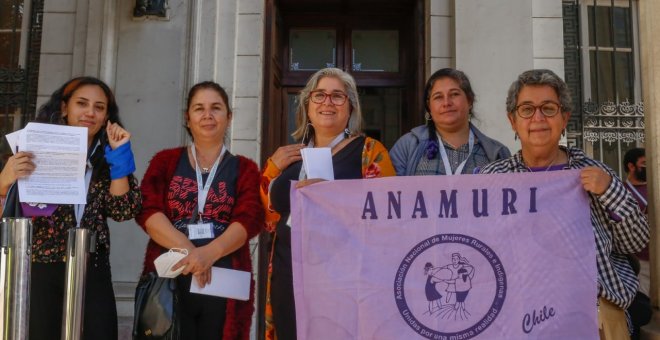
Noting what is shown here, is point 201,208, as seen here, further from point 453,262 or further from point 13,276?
point 453,262

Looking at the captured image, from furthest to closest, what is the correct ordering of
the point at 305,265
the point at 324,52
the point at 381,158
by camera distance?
the point at 324,52
the point at 381,158
the point at 305,265

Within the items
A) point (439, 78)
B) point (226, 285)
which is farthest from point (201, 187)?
point (439, 78)

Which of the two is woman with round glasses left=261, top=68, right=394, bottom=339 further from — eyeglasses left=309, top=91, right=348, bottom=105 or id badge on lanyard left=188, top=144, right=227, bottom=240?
id badge on lanyard left=188, top=144, right=227, bottom=240

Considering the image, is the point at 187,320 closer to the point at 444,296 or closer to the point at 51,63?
the point at 444,296

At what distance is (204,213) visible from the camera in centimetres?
350

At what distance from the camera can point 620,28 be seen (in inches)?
287

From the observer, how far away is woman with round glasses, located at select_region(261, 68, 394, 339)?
3.34 meters

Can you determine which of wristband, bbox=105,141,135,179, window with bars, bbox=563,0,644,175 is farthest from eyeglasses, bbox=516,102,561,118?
window with bars, bbox=563,0,644,175

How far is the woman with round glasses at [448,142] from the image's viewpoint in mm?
3555

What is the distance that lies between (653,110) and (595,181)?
943mm

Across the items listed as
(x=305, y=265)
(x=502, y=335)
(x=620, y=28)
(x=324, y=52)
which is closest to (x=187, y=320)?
(x=305, y=265)

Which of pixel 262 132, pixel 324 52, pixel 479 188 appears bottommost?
pixel 479 188

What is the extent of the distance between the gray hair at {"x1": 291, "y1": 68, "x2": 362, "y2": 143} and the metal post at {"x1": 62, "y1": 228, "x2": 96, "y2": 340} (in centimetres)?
141

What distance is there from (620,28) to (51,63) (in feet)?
22.1
